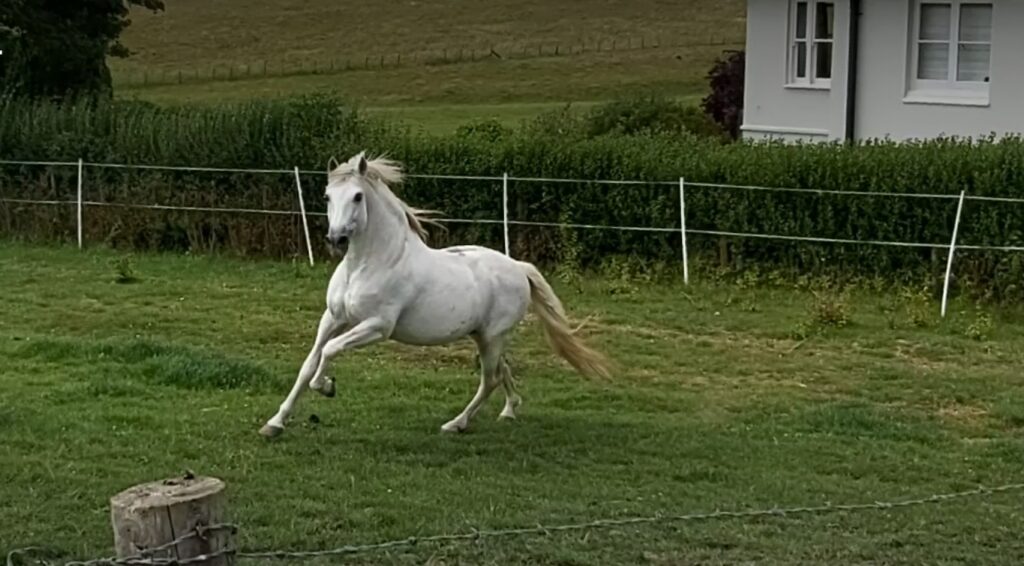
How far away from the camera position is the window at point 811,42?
24.6 m

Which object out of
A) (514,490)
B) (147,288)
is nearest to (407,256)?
(514,490)

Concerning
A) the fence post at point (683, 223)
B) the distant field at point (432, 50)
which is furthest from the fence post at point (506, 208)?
the distant field at point (432, 50)

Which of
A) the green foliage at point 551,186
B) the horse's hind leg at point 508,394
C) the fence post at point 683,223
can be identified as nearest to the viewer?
the horse's hind leg at point 508,394

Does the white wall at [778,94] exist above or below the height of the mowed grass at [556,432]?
above

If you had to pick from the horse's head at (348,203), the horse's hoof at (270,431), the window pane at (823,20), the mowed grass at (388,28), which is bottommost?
the horse's hoof at (270,431)

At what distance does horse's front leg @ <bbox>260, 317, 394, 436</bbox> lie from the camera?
942cm

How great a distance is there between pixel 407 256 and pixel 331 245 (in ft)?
2.17

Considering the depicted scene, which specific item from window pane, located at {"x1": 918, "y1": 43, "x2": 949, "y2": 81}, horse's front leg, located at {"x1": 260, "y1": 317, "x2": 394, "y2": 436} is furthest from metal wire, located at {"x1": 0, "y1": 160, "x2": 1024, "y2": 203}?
horse's front leg, located at {"x1": 260, "y1": 317, "x2": 394, "y2": 436}

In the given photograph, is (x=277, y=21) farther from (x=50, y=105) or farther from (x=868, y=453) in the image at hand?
(x=868, y=453)

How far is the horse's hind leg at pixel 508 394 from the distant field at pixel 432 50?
28082 mm

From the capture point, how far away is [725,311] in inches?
635

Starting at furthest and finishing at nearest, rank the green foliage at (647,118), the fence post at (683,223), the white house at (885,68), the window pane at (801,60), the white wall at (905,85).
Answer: the green foliage at (647,118) < the window pane at (801,60) < the white house at (885,68) < the white wall at (905,85) < the fence post at (683,223)

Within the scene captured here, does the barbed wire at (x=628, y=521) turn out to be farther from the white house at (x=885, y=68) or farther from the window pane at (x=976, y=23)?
the window pane at (x=976, y=23)

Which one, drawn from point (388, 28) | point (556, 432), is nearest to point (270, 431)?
point (556, 432)
